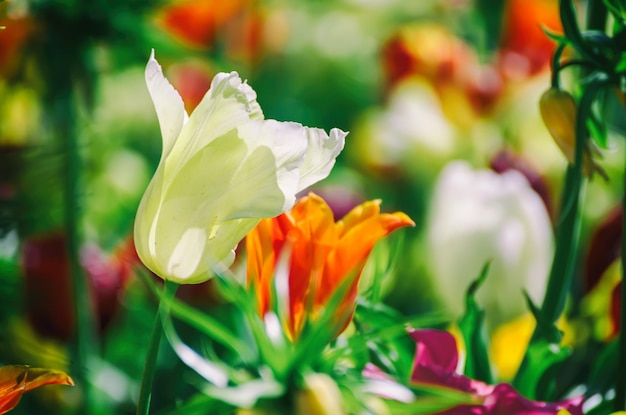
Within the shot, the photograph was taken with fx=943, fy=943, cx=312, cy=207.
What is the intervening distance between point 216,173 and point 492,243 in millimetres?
268

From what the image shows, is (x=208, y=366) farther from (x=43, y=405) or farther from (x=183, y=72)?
(x=183, y=72)

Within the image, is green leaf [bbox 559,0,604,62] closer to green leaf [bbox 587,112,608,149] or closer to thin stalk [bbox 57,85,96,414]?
green leaf [bbox 587,112,608,149]

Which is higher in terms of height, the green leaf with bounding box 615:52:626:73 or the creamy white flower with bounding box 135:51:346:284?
the green leaf with bounding box 615:52:626:73

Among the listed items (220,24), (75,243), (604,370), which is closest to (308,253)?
(604,370)

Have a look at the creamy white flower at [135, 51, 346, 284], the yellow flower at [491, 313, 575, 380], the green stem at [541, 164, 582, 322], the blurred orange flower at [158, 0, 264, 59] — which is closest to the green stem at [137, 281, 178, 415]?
the creamy white flower at [135, 51, 346, 284]

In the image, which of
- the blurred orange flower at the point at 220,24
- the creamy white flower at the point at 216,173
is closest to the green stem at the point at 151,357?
the creamy white flower at the point at 216,173

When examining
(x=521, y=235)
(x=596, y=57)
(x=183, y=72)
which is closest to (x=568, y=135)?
(x=596, y=57)

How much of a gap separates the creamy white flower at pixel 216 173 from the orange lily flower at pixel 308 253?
0.01 meters

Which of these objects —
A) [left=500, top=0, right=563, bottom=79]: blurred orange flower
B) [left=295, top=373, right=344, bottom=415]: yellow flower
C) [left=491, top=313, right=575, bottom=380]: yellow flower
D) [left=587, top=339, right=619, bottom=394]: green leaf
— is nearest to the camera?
[left=295, top=373, right=344, bottom=415]: yellow flower

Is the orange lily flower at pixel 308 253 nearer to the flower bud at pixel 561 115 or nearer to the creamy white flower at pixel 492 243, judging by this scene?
the flower bud at pixel 561 115

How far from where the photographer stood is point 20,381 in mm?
200

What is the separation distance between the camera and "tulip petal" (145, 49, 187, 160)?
7.6 inches

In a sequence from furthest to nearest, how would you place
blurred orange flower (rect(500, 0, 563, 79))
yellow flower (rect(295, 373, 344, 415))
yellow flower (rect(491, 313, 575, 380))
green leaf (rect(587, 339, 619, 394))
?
1. blurred orange flower (rect(500, 0, 563, 79))
2. yellow flower (rect(491, 313, 575, 380))
3. green leaf (rect(587, 339, 619, 394))
4. yellow flower (rect(295, 373, 344, 415))

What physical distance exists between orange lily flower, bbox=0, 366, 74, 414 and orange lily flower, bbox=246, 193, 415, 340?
0.05 meters
